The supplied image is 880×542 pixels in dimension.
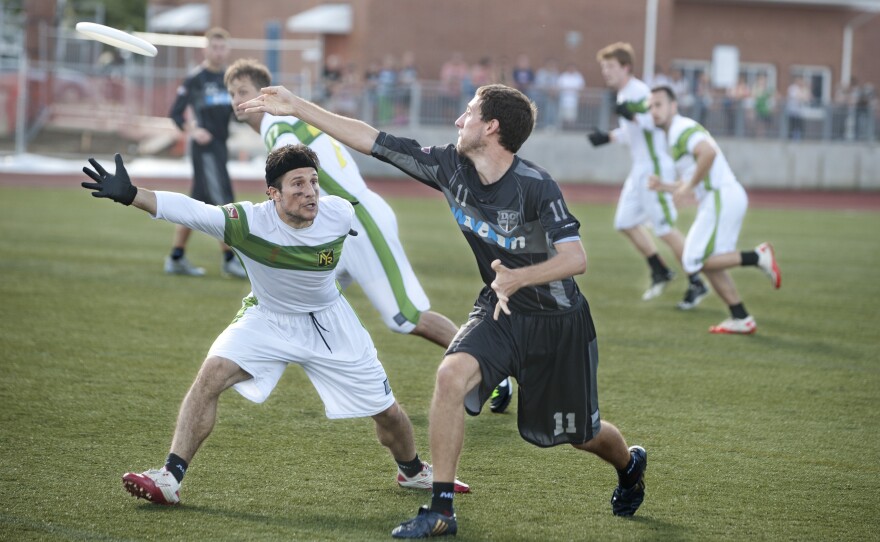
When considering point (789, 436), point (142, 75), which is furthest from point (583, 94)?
point (789, 436)

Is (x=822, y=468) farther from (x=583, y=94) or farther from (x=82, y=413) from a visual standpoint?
(x=583, y=94)

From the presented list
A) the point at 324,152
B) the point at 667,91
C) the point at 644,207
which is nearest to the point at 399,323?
the point at 324,152

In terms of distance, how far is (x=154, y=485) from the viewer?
15.7 ft

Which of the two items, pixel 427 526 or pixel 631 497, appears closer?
pixel 427 526

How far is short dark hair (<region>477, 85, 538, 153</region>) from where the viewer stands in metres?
4.81

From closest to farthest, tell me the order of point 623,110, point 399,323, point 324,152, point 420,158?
point 420,158 → point 399,323 → point 324,152 → point 623,110

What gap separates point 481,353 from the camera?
15.4 feet

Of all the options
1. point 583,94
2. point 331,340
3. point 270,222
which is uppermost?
point 583,94

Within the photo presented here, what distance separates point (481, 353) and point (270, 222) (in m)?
1.13

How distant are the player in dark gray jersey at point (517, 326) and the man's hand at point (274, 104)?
69 centimetres

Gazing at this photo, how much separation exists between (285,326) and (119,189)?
3.24 feet

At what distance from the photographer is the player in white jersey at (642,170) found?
10984 mm

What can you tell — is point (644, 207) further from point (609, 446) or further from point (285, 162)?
point (285, 162)

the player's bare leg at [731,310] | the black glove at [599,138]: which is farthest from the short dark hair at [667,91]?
the player's bare leg at [731,310]
